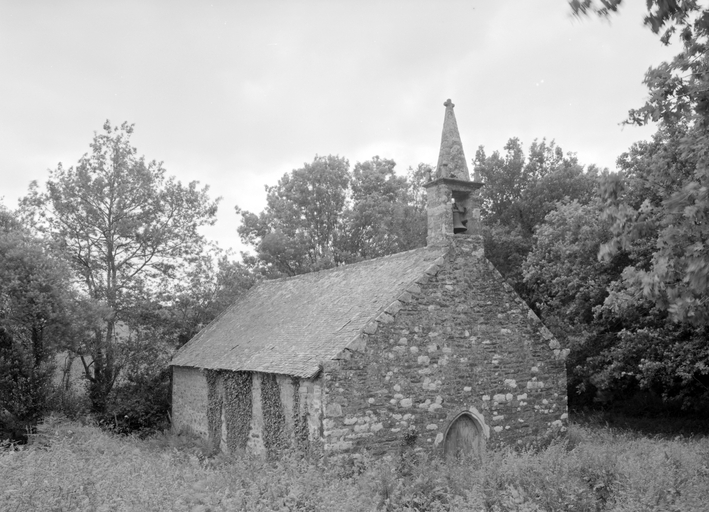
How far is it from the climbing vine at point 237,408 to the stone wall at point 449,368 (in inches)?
167

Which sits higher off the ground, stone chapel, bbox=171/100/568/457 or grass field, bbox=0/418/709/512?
stone chapel, bbox=171/100/568/457

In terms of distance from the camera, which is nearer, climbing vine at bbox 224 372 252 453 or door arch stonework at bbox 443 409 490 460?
door arch stonework at bbox 443 409 490 460

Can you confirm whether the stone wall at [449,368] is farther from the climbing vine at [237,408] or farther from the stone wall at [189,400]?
the stone wall at [189,400]

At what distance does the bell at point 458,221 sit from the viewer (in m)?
17.0

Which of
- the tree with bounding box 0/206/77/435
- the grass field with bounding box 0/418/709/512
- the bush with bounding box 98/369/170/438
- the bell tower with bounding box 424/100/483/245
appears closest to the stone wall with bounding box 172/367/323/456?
the grass field with bounding box 0/418/709/512

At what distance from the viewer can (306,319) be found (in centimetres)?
1852

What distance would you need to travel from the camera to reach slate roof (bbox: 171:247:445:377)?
15524 millimetres

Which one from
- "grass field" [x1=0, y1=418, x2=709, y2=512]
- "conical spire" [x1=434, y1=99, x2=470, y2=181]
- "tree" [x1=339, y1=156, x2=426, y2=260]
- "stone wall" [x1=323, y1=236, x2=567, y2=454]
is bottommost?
"grass field" [x1=0, y1=418, x2=709, y2=512]

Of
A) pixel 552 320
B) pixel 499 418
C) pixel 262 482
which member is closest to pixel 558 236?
pixel 552 320

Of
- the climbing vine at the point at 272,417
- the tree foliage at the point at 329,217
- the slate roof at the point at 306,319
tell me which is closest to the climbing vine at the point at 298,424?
the slate roof at the point at 306,319

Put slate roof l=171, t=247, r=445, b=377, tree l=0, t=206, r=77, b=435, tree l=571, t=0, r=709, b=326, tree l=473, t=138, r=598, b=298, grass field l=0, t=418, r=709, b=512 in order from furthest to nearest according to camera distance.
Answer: tree l=473, t=138, r=598, b=298
tree l=0, t=206, r=77, b=435
slate roof l=171, t=247, r=445, b=377
grass field l=0, t=418, r=709, b=512
tree l=571, t=0, r=709, b=326

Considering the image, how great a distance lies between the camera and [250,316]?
76.0 ft

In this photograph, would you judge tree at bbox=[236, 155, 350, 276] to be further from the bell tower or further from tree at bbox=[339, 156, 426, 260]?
the bell tower

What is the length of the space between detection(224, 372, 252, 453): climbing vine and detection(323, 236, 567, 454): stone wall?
4244 mm
